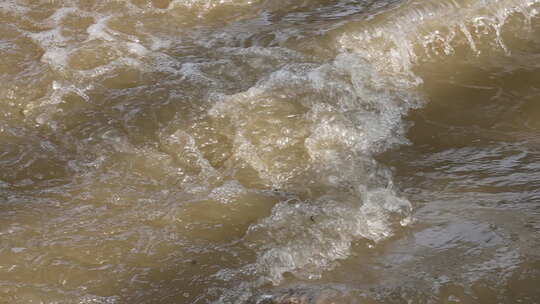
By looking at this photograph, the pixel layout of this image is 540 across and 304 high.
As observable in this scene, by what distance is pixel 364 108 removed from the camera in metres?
3.49

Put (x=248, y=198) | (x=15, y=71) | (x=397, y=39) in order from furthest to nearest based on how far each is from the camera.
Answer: (x=397, y=39)
(x=15, y=71)
(x=248, y=198)

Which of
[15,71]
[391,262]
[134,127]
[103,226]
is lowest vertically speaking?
[391,262]

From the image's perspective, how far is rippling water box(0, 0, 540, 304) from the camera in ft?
7.78

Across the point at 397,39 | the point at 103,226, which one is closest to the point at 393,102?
the point at 397,39

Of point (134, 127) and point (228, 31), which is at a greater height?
point (228, 31)

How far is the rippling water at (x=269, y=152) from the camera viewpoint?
2.37 meters

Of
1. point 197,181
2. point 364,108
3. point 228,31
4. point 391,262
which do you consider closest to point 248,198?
point 197,181

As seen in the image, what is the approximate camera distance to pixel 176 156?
3.12m

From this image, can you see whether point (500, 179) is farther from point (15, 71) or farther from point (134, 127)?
point (15, 71)

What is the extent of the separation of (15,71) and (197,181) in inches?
65.8

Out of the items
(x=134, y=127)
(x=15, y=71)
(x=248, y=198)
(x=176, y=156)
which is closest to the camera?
(x=248, y=198)

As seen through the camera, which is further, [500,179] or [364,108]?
[364,108]

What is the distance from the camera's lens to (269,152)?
3131 mm

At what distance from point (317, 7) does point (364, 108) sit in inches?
61.5
